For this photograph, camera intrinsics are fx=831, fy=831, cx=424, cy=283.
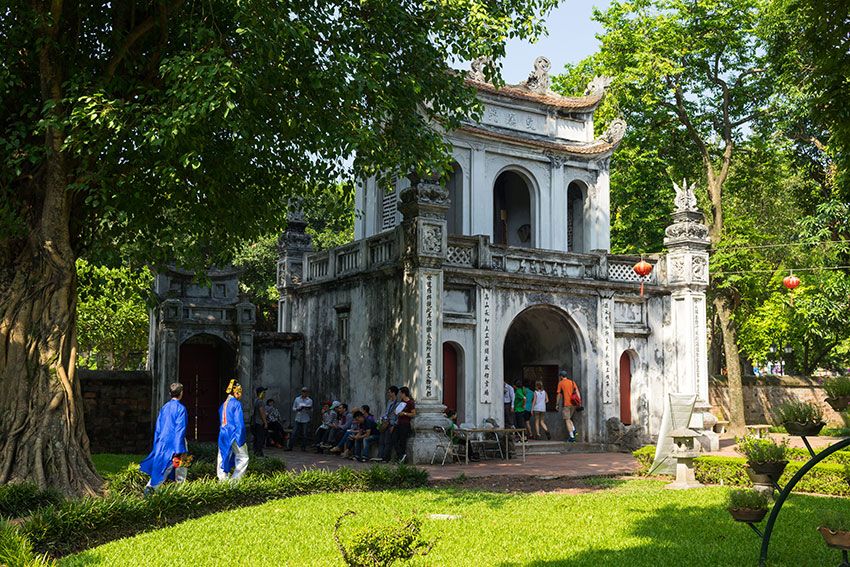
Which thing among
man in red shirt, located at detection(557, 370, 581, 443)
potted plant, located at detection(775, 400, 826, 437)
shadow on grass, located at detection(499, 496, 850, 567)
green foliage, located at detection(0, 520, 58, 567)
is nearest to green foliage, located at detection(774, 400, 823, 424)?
potted plant, located at detection(775, 400, 826, 437)

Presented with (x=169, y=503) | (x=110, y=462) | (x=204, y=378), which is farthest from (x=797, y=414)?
(x=204, y=378)

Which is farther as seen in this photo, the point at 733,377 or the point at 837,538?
the point at 733,377

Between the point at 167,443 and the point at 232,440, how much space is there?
1119 mm

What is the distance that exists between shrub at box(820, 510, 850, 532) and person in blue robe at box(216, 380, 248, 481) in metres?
8.01

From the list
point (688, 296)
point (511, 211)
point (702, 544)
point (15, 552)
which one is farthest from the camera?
point (511, 211)

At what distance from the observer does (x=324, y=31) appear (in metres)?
13.0

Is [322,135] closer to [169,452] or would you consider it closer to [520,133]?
[169,452]

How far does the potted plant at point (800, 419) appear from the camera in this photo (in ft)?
26.9

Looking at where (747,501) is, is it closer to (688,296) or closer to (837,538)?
(837,538)

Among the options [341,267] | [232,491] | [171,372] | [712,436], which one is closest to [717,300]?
[712,436]

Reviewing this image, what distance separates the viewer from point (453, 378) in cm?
1923

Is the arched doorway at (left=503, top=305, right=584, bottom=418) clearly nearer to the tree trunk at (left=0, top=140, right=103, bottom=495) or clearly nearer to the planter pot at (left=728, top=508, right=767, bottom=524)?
the tree trunk at (left=0, top=140, right=103, bottom=495)

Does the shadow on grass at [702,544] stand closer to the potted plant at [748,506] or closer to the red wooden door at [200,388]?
the potted plant at [748,506]

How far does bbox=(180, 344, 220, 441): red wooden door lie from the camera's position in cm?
2006
